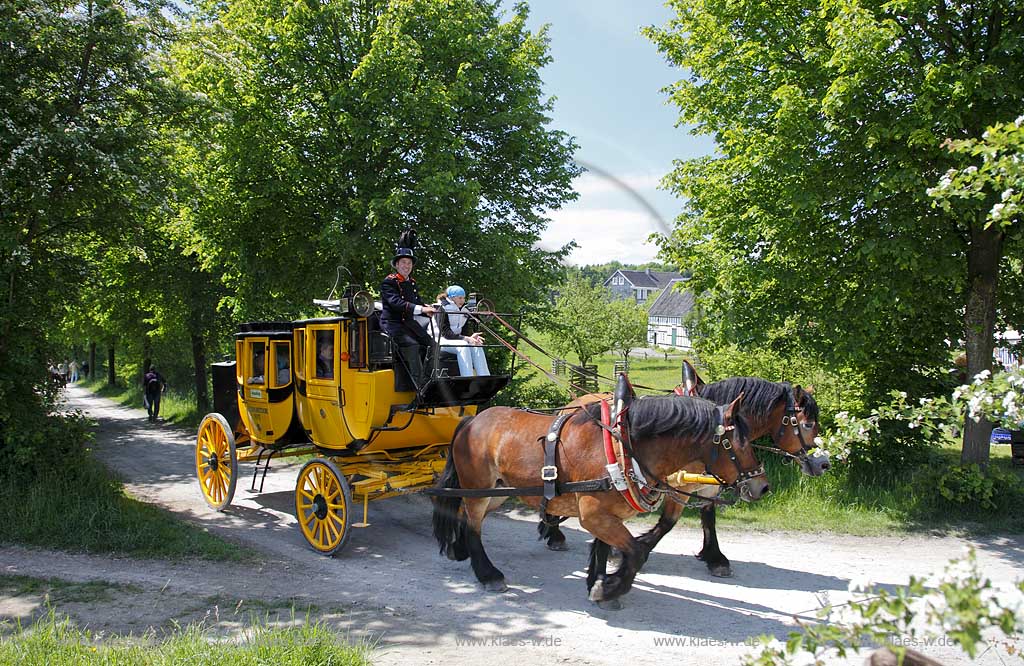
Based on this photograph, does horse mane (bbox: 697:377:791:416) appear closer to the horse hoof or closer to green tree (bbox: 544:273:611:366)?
the horse hoof

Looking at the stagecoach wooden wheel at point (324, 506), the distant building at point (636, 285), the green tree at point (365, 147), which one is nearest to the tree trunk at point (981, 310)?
the green tree at point (365, 147)

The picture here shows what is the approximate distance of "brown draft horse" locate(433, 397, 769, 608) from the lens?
520cm

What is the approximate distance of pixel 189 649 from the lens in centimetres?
419

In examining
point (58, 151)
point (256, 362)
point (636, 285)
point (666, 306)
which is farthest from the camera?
point (636, 285)

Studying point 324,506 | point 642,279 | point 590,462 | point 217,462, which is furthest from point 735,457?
point 642,279

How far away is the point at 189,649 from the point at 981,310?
9230 millimetres

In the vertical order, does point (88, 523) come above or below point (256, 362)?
below

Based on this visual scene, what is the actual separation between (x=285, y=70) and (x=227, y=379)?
19.7ft

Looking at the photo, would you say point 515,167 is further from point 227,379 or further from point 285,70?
point 227,379

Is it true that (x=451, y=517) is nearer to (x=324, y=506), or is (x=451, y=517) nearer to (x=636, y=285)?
(x=324, y=506)

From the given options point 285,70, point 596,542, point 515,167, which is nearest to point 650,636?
point 596,542

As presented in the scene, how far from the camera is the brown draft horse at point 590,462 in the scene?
17.1 feet

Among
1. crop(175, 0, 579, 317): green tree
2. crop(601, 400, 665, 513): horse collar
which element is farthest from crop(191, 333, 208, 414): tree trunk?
crop(601, 400, 665, 513): horse collar

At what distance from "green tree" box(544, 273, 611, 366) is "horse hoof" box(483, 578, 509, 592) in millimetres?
17169
